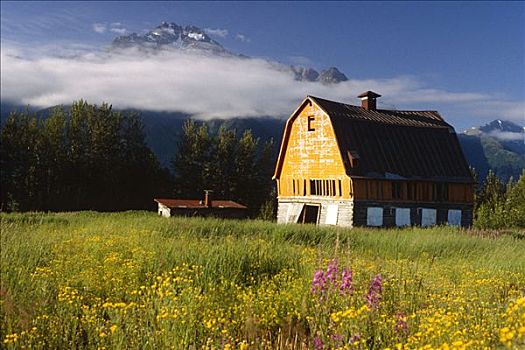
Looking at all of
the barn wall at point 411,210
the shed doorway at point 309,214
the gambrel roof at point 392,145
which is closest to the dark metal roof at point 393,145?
the gambrel roof at point 392,145

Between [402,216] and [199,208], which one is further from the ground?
[402,216]

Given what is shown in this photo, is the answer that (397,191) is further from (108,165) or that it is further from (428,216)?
(108,165)

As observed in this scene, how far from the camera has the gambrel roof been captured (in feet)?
117

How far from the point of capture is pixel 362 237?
18.9 meters

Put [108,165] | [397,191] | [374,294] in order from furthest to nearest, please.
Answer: [108,165]
[397,191]
[374,294]

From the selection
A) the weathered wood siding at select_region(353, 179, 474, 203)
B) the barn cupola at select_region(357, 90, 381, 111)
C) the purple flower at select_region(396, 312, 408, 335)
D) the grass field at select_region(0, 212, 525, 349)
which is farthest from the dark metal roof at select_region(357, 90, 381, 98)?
the purple flower at select_region(396, 312, 408, 335)

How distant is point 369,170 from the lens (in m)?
35.3

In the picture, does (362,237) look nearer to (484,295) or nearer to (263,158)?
(484,295)

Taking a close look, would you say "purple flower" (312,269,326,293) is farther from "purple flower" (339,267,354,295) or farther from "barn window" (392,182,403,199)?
"barn window" (392,182,403,199)

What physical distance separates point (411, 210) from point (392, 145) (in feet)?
16.7

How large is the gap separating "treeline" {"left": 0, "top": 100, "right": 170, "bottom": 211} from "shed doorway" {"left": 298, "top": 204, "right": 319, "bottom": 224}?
20.5 metres

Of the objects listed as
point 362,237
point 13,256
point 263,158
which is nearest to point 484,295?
point 13,256

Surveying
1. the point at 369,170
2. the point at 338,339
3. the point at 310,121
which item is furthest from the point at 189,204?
the point at 338,339

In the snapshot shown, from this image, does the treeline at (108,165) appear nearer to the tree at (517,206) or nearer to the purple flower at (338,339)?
the tree at (517,206)
